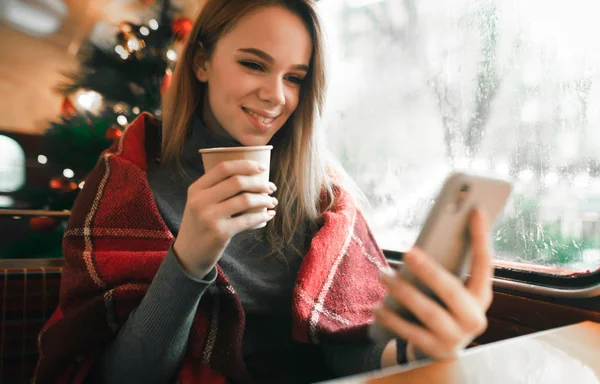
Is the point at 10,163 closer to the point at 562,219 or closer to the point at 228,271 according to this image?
the point at 228,271

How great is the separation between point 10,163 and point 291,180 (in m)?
1.80

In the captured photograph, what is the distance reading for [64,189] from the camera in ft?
6.97

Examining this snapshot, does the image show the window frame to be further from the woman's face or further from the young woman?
the woman's face

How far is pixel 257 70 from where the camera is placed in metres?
1.04

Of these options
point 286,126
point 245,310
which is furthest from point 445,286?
point 286,126

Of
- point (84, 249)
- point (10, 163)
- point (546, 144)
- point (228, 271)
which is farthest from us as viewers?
point (10, 163)

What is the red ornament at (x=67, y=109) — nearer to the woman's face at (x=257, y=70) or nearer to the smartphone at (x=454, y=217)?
the woman's face at (x=257, y=70)

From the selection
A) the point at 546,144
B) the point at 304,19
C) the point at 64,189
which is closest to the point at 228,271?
the point at 304,19

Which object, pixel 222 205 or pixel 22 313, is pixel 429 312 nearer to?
pixel 222 205

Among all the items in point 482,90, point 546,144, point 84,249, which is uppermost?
point 482,90

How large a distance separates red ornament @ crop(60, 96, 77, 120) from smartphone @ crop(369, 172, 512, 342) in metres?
2.05

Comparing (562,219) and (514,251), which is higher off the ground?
(562,219)

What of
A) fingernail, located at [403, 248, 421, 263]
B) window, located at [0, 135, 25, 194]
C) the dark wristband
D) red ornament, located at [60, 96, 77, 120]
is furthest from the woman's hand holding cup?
window, located at [0, 135, 25, 194]

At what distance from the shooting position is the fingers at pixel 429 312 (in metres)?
0.51
